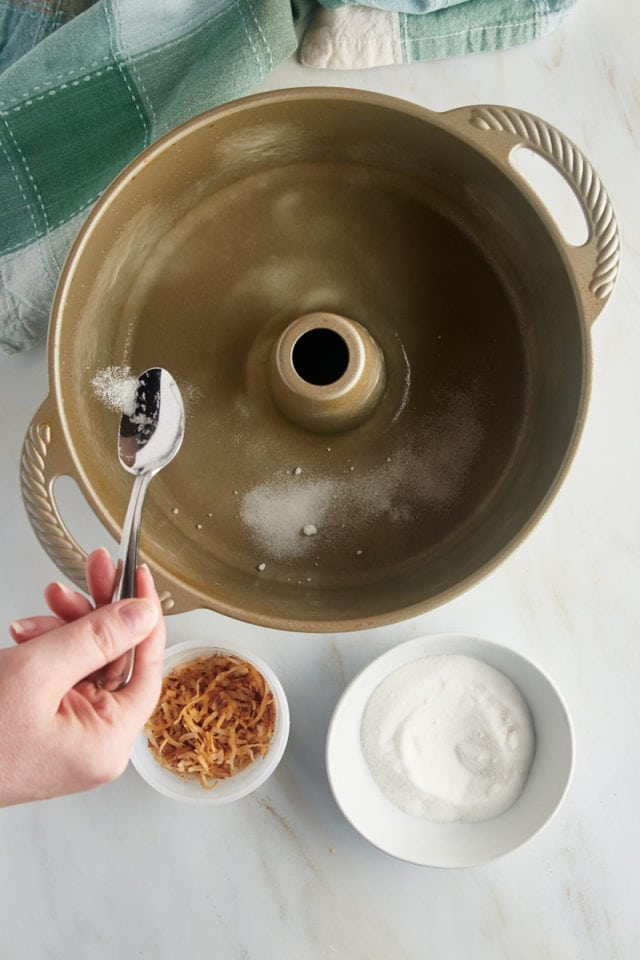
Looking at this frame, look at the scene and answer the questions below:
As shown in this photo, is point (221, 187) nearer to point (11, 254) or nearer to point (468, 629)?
point (11, 254)

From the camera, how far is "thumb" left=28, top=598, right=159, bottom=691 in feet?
1.96

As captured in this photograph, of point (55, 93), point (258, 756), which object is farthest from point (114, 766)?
point (55, 93)

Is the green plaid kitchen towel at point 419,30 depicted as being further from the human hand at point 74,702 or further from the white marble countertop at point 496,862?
the human hand at point 74,702

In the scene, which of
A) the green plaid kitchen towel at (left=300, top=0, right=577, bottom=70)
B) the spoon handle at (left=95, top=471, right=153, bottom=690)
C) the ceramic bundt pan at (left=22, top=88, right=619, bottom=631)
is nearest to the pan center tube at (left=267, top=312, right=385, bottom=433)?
the ceramic bundt pan at (left=22, top=88, right=619, bottom=631)

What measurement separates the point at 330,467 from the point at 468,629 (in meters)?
0.22

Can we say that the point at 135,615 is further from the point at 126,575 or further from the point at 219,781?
the point at 219,781

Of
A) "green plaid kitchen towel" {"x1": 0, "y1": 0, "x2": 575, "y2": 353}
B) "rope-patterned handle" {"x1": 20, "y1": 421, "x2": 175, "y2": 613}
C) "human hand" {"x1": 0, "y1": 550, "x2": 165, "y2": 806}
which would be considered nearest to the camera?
"human hand" {"x1": 0, "y1": 550, "x2": 165, "y2": 806}

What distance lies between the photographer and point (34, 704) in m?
0.59

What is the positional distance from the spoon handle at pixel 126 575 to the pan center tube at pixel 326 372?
0.16m

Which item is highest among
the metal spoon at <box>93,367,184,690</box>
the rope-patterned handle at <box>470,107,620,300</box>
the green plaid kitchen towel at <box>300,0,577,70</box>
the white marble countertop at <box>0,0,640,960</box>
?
the green plaid kitchen towel at <box>300,0,577,70</box>

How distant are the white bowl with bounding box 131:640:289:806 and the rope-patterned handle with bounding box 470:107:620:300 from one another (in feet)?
1.45

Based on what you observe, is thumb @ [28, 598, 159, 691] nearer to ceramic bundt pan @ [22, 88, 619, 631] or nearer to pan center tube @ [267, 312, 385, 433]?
ceramic bundt pan @ [22, 88, 619, 631]

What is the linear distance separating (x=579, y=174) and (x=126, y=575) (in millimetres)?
458

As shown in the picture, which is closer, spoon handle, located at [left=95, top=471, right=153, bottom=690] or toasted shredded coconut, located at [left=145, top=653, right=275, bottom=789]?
spoon handle, located at [left=95, top=471, right=153, bottom=690]
